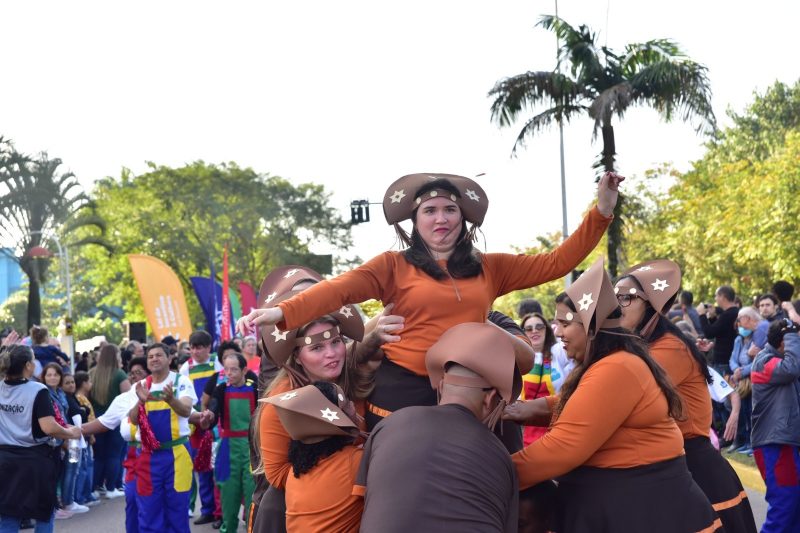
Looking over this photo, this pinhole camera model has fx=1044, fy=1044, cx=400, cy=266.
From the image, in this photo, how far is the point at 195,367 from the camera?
39.3 ft

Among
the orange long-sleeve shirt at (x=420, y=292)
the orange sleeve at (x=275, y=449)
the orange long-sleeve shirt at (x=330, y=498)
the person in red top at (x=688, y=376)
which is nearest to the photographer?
the orange long-sleeve shirt at (x=330, y=498)

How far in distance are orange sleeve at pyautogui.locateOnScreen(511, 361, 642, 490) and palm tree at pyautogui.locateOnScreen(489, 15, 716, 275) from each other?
17.6m

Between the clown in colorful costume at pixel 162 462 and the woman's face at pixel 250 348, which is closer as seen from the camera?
the clown in colorful costume at pixel 162 462

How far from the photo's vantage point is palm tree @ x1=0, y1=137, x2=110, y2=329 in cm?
4553

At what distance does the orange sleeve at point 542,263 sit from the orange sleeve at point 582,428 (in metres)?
0.91

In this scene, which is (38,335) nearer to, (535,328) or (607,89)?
(535,328)

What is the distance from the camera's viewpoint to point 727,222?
32.8m

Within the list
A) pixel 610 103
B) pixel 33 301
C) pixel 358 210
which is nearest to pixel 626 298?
pixel 610 103

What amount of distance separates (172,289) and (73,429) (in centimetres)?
1719

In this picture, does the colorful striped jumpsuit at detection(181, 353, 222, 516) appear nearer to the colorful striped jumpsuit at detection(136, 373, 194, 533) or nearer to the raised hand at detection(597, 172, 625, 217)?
the colorful striped jumpsuit at detection(136, 373, 194, 533)

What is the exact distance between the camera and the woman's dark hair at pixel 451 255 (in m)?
4.89

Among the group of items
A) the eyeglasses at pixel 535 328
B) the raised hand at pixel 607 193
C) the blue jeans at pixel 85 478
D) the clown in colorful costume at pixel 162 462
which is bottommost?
the blue jeans at pixel 85 478

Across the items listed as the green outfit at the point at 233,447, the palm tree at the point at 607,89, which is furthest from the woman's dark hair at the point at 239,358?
the palm tree at the point at 607,89

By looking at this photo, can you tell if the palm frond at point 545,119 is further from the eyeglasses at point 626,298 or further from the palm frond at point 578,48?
the eyeglasses at point 626,298
